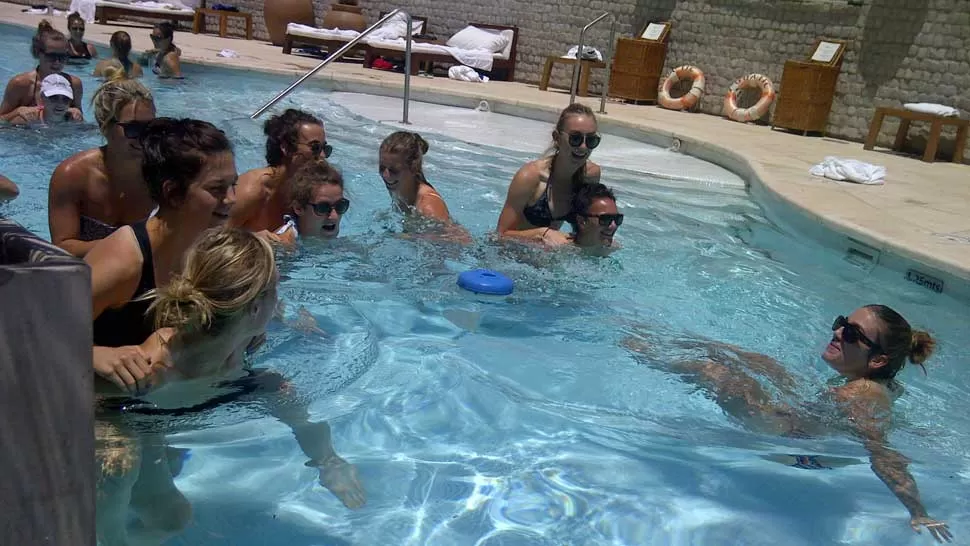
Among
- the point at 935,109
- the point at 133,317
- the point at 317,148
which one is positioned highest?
the point at 935,109

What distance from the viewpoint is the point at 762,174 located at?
779 cm

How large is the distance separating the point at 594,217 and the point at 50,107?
4898 mm

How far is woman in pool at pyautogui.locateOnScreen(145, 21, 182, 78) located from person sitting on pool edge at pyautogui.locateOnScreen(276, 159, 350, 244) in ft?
27.1

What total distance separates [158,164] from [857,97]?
10467 millimetres

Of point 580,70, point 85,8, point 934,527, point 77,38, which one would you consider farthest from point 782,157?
point 85,8

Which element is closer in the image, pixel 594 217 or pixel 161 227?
pixel 161 227

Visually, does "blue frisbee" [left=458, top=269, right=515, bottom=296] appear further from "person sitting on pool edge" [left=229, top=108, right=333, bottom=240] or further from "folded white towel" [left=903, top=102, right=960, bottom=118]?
"folded white towel" [left=903, top=102, right=960, bottom=118]

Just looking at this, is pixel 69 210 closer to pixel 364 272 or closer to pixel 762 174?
pixel 364 272

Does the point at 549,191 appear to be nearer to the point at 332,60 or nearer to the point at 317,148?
the point at 317,148

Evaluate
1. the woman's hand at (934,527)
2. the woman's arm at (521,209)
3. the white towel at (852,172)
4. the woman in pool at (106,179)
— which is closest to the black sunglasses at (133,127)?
the woman in pool at (106,179)

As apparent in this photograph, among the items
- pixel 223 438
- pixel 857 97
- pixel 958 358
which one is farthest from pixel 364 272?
pixel 857 97

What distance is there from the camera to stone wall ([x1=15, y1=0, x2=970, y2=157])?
33.8 feet

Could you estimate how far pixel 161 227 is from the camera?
8.35ft

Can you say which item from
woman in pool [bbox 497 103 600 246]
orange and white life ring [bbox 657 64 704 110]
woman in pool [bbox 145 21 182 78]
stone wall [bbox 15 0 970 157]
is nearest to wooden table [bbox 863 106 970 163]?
stone wall [bbox 15 0 970 157]
